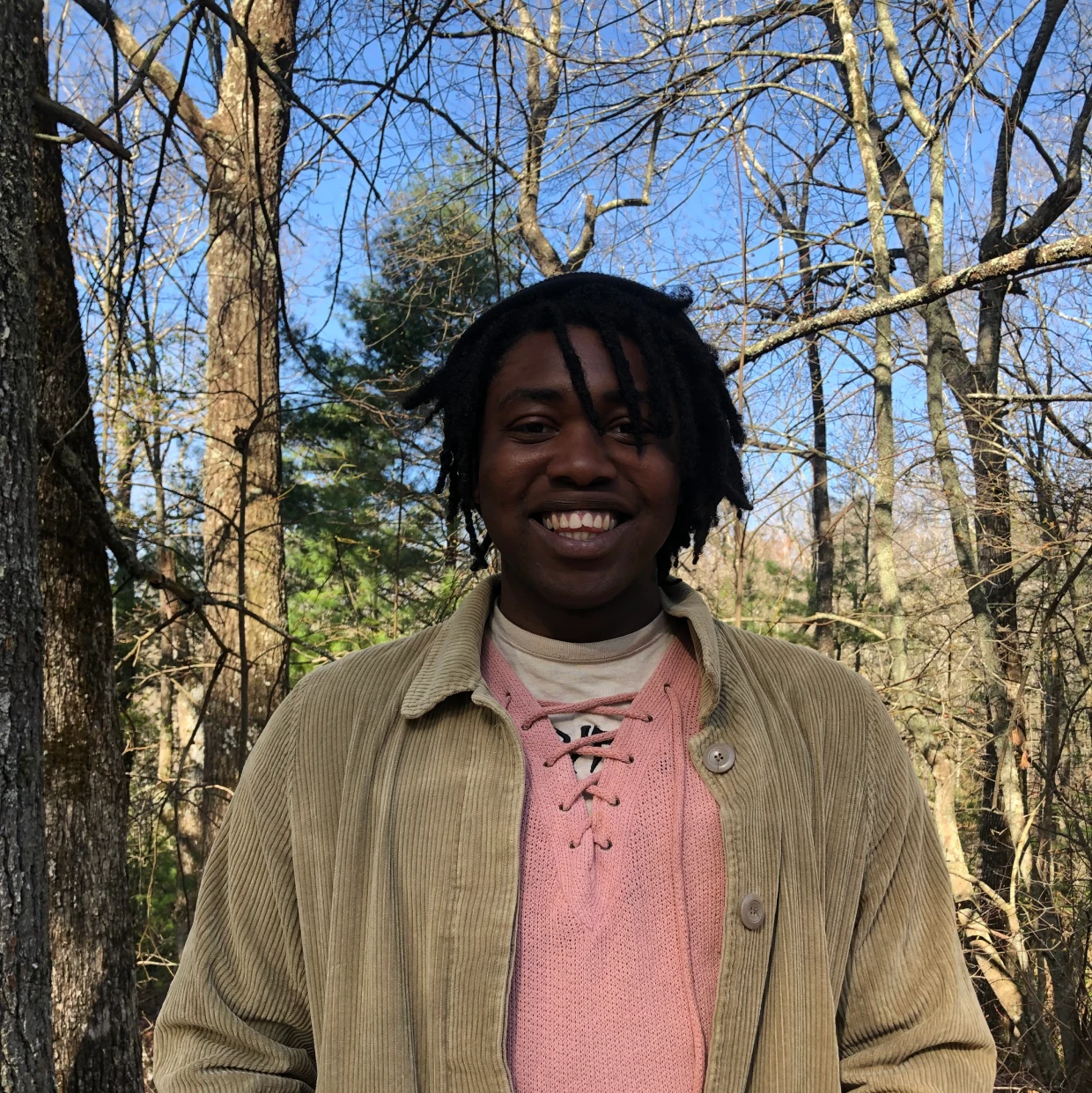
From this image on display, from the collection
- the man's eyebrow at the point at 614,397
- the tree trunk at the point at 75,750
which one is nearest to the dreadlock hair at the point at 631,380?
the man's eyebrow at the point at 614,397

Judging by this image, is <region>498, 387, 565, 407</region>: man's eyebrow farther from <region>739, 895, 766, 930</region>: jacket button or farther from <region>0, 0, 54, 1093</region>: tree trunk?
<region>0, 0, 54, 1093</region>: tree trunk

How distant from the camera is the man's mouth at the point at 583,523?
142cm

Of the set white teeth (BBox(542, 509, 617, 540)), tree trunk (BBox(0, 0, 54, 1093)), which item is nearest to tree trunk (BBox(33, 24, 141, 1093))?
tree trunk (BBox(0, 0, 54, 1093))

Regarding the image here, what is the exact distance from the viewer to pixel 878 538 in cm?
679

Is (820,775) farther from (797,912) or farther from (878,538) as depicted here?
(878,538)

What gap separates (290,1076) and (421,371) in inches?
294

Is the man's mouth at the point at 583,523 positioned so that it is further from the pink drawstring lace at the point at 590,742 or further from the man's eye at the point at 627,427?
the pink drawstring lace at the point at 590,742

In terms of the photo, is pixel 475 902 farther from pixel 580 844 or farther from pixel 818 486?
pixel 818 486

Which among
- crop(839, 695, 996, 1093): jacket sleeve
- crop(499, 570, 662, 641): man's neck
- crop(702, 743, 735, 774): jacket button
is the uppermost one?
crop(499, 570, 662, 641): man's neck

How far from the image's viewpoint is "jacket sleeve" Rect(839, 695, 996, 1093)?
51.3 inches

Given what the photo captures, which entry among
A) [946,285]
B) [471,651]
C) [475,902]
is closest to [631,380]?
[471,651]

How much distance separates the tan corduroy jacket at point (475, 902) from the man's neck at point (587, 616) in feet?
0.27

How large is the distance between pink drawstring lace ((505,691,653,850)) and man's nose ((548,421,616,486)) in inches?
12.9

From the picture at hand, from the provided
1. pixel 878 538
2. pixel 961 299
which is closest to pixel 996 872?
pixel 878 538
